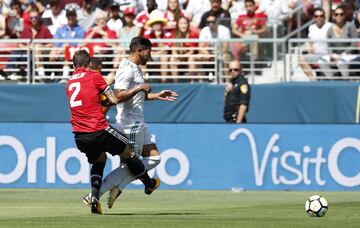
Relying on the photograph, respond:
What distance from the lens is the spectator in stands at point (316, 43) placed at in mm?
25219

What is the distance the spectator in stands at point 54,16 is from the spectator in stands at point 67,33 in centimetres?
35

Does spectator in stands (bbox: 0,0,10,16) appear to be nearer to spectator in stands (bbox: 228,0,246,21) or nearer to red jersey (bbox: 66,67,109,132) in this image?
spectator in stands (bbox: 228,0,246,21)

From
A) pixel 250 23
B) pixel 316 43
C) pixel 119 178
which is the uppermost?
pixel 250 23

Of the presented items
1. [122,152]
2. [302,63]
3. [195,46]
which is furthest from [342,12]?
[122,152]

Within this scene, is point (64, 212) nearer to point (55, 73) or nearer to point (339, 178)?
point (339, 178)

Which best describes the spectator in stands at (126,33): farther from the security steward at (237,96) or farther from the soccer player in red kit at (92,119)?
the soccer player in red kit at (92,119)

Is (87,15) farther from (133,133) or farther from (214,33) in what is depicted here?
(133,133)

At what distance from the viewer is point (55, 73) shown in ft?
87.9

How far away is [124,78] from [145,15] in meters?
12.1

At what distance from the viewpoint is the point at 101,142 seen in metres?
14.1

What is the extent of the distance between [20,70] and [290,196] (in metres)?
10.2

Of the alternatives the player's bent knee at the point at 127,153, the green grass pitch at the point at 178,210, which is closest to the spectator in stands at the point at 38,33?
the green grass pitch at the point at 178,210

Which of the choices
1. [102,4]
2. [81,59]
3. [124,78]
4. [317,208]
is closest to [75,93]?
[81,59]

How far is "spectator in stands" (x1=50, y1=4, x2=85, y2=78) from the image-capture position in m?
26.3
